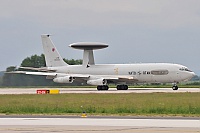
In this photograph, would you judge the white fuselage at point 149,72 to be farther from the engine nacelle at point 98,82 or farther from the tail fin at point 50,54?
the tail fin at point 50,54

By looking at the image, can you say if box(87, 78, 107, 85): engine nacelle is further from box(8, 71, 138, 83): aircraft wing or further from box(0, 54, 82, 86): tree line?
box(0, 54, 82, 86): tree line

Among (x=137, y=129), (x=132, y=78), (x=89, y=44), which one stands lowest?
(x=137, y=129)

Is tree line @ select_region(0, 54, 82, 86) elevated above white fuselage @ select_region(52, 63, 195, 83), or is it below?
above

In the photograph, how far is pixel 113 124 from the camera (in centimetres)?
2655

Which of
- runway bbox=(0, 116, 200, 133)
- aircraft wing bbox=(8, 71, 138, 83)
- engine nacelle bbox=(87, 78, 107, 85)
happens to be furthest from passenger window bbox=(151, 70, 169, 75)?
runway bbox=(0, 116, 200, 133)

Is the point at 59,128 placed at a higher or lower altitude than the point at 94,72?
lower

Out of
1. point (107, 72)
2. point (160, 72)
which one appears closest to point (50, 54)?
point (107, 72)

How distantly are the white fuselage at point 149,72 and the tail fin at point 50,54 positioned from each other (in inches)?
284

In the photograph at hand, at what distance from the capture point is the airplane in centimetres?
8500

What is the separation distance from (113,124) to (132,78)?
60.7m

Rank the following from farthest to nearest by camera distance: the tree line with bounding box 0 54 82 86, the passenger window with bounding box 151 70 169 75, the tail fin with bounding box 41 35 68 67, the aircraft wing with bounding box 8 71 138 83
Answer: the tree line with bounding box 0 54 82 86, the tail fin with bounding box 41 35 68 67, the aircraft wing with bounding box 8 71 138 83, the passenger window with bounding box 151 70 169 75

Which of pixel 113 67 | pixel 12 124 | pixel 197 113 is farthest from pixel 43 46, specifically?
pixel 12 124

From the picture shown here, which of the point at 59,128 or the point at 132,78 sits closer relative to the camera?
the point at 59,128

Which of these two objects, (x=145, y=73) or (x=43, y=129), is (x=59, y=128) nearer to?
(x=43, y=129)
